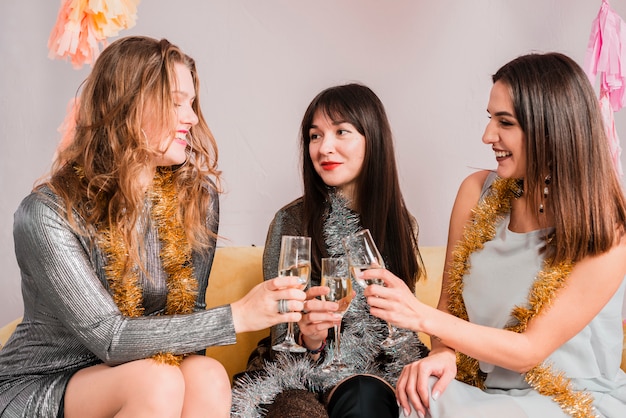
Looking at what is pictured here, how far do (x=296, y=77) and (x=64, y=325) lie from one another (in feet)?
5.83

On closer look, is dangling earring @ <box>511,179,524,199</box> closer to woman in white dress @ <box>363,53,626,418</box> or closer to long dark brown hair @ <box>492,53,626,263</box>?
woman in white dress @ <box>363,53,626,418</box>

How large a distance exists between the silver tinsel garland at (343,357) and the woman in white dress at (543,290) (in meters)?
0.31

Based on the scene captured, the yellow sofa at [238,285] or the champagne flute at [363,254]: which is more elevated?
the champagne flute at [363,254]

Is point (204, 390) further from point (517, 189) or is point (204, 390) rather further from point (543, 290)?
point (517, 189)

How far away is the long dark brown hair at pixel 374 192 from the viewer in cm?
240

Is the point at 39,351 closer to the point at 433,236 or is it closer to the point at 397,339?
the point at 397,339

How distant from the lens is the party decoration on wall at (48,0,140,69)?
249cm

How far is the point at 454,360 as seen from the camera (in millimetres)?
1869

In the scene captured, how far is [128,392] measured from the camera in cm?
166

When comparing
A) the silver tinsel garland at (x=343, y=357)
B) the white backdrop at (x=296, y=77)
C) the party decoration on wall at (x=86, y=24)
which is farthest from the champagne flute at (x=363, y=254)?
the white backdrop at (x=296, y=77)

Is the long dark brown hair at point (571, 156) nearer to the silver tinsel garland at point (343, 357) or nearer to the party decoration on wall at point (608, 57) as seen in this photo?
the silver tinsel garland at point (343, 357)

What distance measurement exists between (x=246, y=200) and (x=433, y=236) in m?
0.90

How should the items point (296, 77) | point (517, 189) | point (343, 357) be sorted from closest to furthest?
1. point (517, 189)
2. point (343, 357)
3. point (296, 77)

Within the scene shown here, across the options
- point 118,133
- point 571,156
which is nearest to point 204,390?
point 118,133
